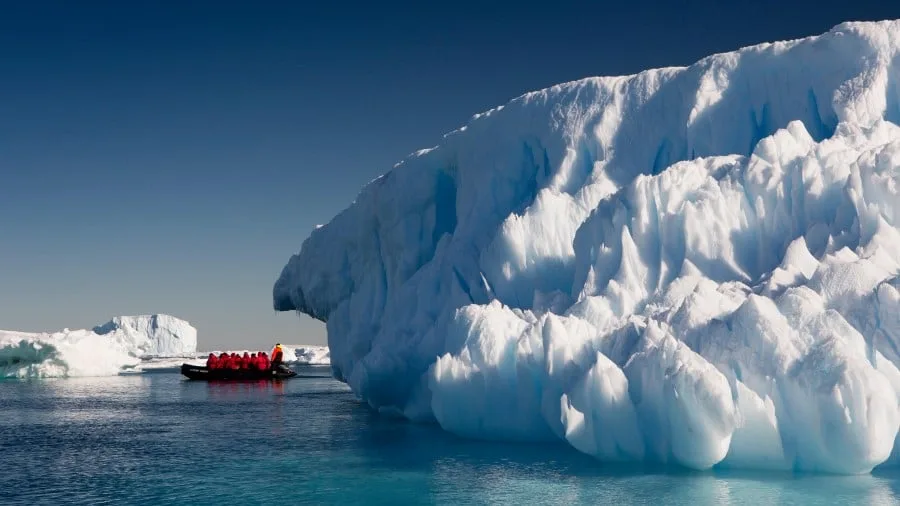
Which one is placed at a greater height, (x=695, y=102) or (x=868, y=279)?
(x=695, y=102)

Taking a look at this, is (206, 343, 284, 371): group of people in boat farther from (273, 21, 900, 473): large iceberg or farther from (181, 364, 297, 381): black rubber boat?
(273, 21, 900, 473): large iceberg

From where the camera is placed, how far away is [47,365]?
2699 inches

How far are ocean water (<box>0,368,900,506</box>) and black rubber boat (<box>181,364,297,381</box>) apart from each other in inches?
1447

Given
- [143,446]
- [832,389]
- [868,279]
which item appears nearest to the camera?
[832,389]

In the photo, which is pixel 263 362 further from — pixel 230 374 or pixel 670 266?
pixel 670 266

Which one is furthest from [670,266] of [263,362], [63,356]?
[63,356]

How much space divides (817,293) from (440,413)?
9.27 meters

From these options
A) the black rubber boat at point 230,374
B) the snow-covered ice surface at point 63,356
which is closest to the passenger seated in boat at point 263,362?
the black rubber boat at point 230,374

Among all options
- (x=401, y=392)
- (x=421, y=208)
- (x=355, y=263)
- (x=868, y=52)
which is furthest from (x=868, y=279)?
(x=355, y=263)

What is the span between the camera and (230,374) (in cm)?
6788

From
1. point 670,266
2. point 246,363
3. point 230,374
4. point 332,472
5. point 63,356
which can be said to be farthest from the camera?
point 246,363

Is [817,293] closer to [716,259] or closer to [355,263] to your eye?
[716,259]

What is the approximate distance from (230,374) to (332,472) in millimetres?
52554

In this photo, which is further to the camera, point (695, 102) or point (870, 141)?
point (695, 102)
